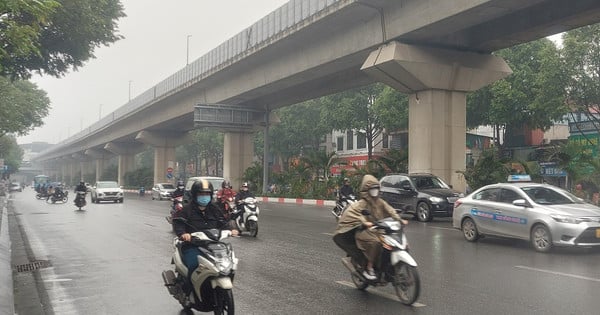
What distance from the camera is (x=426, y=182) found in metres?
19.8

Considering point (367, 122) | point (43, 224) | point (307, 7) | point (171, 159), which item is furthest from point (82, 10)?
point (171, 159)

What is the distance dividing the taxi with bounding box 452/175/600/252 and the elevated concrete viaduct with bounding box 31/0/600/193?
24.6ft

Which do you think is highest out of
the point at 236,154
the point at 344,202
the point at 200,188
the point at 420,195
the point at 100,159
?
the point at 100,159

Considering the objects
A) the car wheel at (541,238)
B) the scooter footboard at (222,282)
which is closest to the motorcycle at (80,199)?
the car wheel at (541,238)

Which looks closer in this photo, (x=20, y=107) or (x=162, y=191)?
(x=162, y=191)

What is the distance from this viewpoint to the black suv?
18.3 meters

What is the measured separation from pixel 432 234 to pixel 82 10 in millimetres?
12296

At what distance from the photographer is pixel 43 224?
19.5 meters

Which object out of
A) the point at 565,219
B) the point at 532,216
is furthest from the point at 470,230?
the point at 565,219

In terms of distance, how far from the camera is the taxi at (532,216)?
1032 centimetres

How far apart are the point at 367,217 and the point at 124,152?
74574 millimetres

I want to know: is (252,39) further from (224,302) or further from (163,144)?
(163,144)

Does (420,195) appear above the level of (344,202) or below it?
above

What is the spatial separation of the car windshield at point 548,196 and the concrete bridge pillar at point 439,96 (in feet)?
36.5
